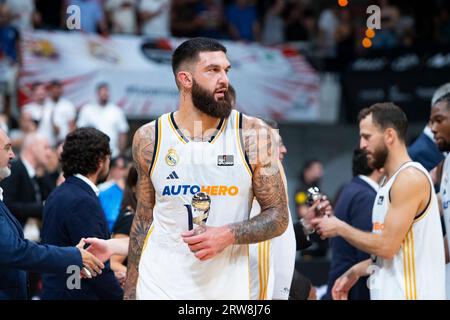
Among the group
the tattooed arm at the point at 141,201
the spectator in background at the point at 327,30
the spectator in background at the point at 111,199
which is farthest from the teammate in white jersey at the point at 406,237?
the spectator in background at the point at 327,30

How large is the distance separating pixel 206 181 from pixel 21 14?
32.1ft

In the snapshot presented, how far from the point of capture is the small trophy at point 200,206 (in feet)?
15.5

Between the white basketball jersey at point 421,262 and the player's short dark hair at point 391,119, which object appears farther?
the player's short dark hair at point 391,119

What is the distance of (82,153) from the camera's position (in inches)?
240

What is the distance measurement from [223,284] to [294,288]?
1.76m

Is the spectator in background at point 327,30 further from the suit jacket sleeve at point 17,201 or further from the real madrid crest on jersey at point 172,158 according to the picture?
the real madrid crest on jersey at point 172,158

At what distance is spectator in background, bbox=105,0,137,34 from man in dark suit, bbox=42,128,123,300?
29.1ft

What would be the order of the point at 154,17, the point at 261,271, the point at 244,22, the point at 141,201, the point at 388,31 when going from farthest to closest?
the point at 244,22, the point at 388,31, the point at 154,17, the point at 261,271, the point at 141,201

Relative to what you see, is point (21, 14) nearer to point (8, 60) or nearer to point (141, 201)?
point (8, 60)

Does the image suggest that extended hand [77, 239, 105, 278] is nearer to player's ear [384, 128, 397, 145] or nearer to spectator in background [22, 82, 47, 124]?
player's ear [384, 128, 397, 145]

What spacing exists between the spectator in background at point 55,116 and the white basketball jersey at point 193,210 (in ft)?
27.1

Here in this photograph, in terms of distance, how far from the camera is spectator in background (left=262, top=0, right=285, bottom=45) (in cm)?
1655

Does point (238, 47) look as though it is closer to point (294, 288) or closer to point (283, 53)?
point (283, 53)

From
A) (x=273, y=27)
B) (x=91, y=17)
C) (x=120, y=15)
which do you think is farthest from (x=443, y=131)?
(x=273, y=27)
